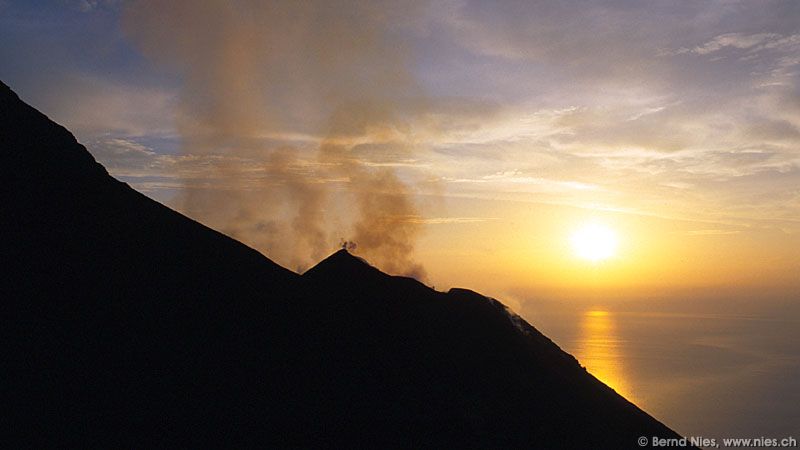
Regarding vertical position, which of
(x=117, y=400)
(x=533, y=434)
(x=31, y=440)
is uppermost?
(x=533, y=434)

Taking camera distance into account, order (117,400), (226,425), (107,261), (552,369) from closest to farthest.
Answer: (117,400) < (226,425) < (107,261) < (552,369)

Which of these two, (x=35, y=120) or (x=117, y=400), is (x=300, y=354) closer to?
(x=117, y=400)

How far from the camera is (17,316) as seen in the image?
89.1 feet

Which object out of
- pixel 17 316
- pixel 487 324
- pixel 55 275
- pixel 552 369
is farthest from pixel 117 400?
pixel 552 369

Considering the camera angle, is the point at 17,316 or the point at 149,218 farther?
the point at 149,218

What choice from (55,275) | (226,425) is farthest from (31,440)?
(55,275)

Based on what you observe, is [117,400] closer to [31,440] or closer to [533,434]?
[31,440]

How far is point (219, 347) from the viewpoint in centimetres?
3170

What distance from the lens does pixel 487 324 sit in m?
49.1

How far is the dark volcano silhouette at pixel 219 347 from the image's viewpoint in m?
25.5

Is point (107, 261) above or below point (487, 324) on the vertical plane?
below

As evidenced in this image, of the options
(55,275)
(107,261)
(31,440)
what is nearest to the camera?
(31,440)

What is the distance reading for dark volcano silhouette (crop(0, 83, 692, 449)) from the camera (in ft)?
83.8

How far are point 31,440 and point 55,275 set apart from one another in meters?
12.8
